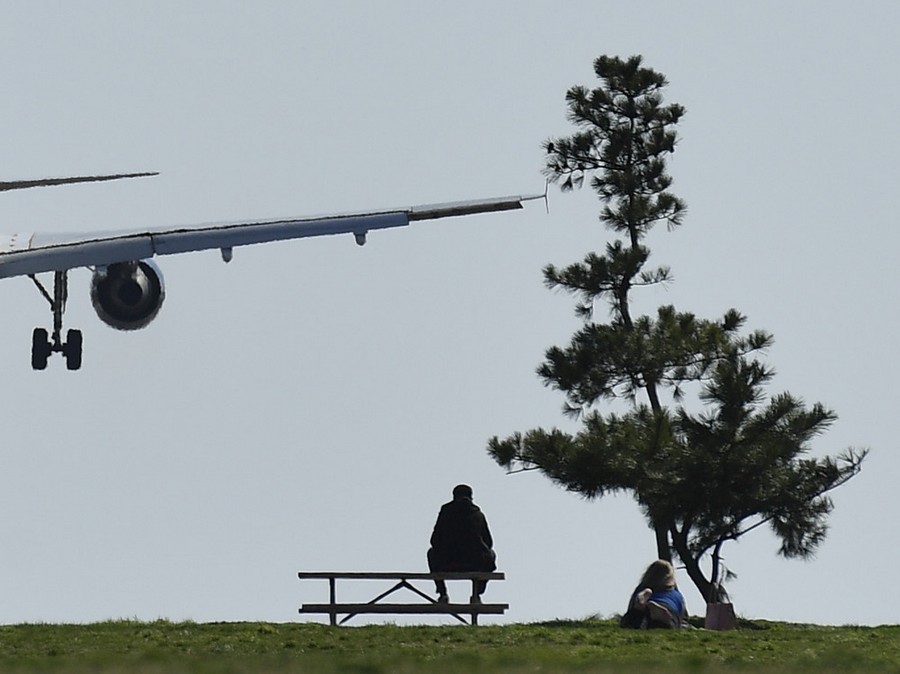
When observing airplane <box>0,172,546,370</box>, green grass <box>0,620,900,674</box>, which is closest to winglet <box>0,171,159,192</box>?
airplane <box>0,172,546,370</box>

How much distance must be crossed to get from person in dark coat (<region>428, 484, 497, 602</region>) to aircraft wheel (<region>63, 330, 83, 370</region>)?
14013mm

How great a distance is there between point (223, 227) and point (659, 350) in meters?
6.67

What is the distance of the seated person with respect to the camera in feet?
71.2

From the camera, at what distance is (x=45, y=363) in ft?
130

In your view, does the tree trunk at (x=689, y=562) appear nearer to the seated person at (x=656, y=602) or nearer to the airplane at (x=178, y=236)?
the airplane at (x=178, y=236)

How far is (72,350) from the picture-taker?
39.6 m

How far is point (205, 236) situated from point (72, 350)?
25.1ft

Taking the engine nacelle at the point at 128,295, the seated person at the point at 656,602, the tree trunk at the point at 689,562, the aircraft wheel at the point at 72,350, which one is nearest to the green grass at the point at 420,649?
the seated person at the point at 656,602

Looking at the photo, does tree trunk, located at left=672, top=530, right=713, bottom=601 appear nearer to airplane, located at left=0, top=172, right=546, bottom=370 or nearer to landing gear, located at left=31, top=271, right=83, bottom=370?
airplane, located at left=0, top=172, right=546, bottom=370

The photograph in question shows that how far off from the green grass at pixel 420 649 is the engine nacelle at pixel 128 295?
17148 millimetres

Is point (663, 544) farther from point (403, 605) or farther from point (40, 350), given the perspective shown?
point (40, 350)

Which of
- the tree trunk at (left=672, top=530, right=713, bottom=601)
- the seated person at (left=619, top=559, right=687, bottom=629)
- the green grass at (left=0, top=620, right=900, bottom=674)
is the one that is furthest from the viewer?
the tree trunk at (left=672, top=530, right=713, bottom=601)

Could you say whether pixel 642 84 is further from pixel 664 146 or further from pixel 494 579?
pixel 494 579

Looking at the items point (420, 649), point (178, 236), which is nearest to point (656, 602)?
point (420, 649)
